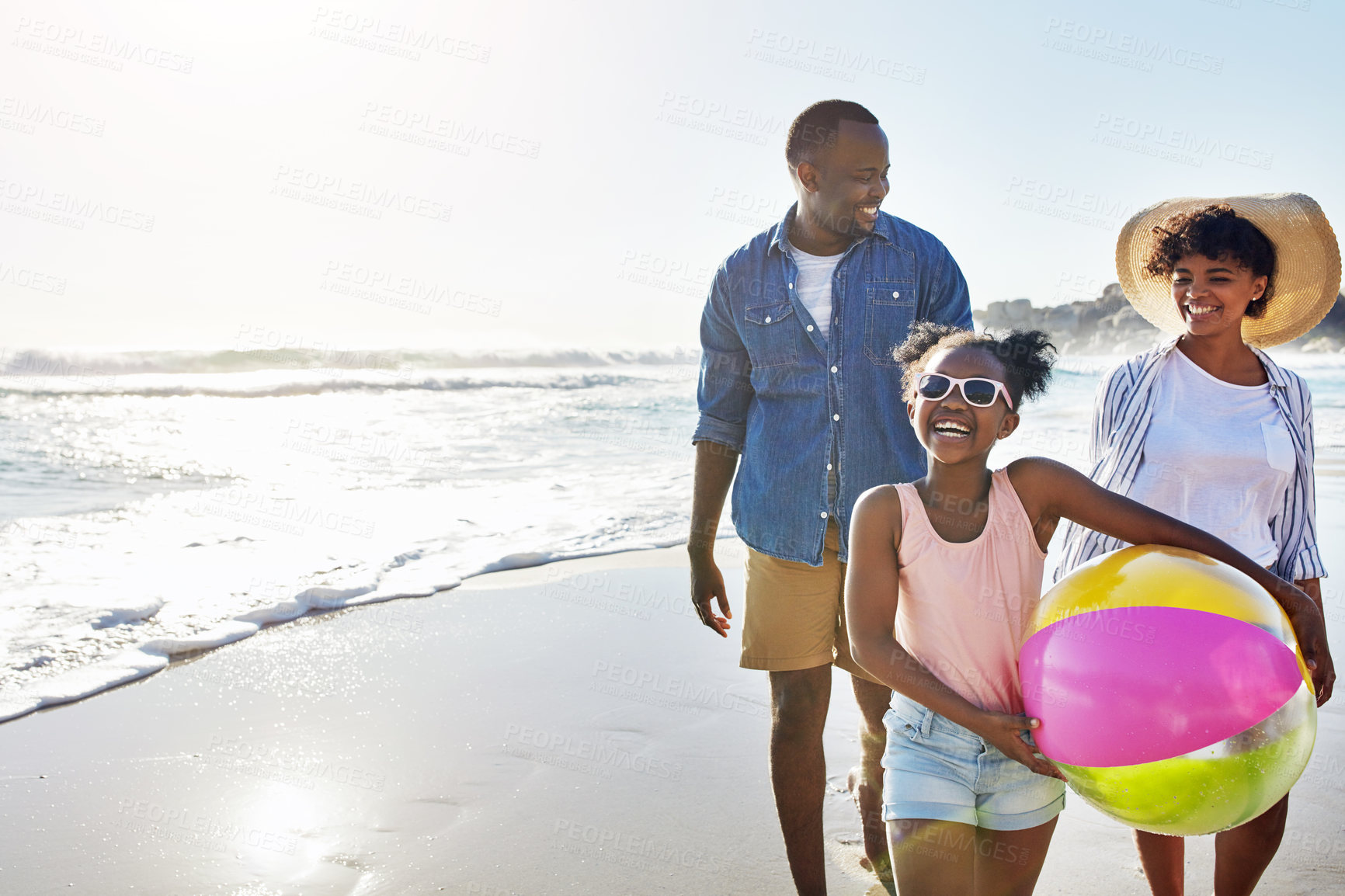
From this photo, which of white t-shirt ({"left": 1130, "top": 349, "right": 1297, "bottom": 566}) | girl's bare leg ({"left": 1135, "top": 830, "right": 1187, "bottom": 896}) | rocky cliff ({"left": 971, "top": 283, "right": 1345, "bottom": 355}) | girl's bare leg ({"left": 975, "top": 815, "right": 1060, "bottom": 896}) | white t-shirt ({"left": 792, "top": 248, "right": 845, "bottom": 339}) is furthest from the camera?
rocky cliff ({"left": 971, "top": 283, "right": 1345, "bottom": 355})

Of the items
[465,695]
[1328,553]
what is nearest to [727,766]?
[465,695]

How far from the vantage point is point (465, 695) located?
4.47 m

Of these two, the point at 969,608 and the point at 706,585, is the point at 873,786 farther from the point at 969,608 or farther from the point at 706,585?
the point at 969,608

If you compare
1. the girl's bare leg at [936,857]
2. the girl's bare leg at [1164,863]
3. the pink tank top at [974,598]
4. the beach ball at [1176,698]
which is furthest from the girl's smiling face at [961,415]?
the girl's bare leg at [1164,863]

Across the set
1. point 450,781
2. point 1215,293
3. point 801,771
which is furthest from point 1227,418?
point 450,781

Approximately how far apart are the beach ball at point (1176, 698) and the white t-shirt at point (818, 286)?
47.2 inches

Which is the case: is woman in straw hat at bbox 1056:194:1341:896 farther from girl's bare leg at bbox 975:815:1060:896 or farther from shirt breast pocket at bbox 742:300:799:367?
shirt breast pocket at bbox 742:300:799:367

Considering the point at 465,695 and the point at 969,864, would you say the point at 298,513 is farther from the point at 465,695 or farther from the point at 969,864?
the point at 969,864

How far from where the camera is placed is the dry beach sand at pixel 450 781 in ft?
9.99

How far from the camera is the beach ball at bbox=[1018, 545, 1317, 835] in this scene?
5.94ft

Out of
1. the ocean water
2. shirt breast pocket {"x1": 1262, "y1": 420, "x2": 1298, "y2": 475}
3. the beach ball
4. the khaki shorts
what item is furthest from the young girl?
the ocean water

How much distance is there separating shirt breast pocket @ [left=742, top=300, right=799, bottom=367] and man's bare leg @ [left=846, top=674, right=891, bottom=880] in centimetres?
97

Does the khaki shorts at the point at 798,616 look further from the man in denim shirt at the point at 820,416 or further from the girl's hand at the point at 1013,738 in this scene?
the girl's hand at the point at 1013,738

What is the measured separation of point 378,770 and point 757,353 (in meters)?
2.13
